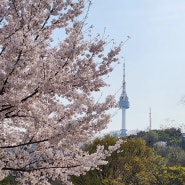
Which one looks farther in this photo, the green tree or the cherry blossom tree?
the green tree

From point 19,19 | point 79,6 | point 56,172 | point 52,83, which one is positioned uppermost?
point 79,6

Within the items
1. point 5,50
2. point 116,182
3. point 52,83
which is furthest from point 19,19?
point 116,182

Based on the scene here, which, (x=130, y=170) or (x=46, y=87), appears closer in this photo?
(x=46, y=87)

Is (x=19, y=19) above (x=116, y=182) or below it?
above

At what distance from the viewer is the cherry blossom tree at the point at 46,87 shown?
229 inches

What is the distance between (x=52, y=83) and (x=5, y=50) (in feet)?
2.78

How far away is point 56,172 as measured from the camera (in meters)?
8.00

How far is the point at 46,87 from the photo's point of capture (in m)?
6.01

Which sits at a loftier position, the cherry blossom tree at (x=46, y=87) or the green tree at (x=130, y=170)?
the cherry blossom tree at (x=46, y=87)

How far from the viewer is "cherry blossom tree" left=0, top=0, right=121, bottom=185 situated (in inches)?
229

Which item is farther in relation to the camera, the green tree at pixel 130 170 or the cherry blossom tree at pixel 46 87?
the green tree at pixel 130 170

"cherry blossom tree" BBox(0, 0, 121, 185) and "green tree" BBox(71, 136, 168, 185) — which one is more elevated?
"cherry blossom tree" BBox(0, 0, 121, 185)

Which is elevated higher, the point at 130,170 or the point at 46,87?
the point at 46,87

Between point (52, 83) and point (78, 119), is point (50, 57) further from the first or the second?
point (78, 119)
